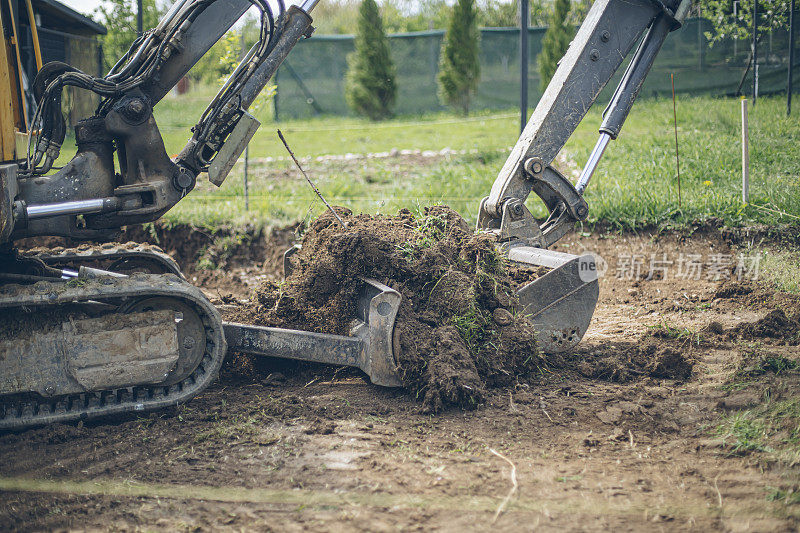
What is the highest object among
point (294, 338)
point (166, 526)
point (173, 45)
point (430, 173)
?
point (173, 45)

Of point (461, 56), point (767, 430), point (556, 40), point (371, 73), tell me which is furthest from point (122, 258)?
point (556, 40)

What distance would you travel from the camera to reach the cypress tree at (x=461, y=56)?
61.5ft

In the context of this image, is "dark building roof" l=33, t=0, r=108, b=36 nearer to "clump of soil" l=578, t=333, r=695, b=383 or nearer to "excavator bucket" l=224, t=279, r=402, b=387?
"excavator bucket" l=224, t=279, r=402, b=387

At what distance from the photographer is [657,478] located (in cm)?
298

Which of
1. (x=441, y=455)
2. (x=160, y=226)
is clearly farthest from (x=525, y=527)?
(x=160, y=226)

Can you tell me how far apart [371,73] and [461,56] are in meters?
2.53

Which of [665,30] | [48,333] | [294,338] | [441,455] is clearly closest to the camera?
[441,455]

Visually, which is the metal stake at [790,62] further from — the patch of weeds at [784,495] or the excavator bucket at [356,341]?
the patch of weeds at [784,495]

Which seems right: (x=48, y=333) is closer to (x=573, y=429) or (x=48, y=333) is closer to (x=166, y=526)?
(x=166, y=526)

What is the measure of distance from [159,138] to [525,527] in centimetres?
299

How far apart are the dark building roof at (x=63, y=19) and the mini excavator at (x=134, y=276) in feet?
21.1

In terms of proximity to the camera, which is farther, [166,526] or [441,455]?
[441,455]

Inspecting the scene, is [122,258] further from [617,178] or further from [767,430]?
[617,178]

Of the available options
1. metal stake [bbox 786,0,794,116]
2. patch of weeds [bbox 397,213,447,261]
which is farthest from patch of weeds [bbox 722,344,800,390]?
metal stake [bbox 786,0,794,116]
